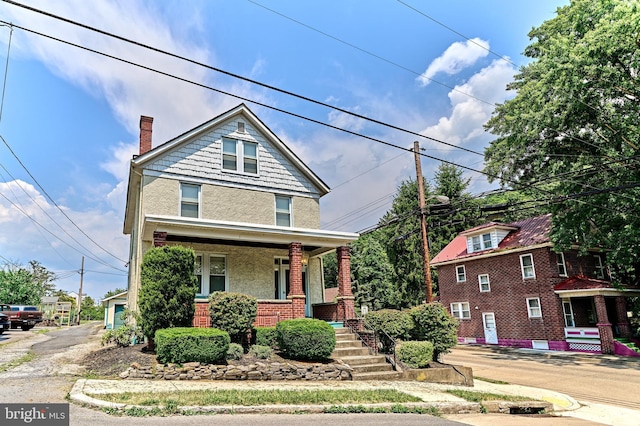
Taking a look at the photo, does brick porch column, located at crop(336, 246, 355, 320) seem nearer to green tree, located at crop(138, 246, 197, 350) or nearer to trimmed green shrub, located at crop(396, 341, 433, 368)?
trimmed green shrub, located at crop(396, 341, 433, 368)

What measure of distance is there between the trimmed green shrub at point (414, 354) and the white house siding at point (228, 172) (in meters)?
8.95

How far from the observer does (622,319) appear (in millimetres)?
23156

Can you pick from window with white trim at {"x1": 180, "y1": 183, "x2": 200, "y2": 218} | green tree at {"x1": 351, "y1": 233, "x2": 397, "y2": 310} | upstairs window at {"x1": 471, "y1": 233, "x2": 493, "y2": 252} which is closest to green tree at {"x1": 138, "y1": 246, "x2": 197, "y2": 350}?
window with white trim at {"x1": 180, "y1": 183, "x2": 200, "y2": 218}

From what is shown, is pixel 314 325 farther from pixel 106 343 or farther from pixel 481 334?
pixel 481 334

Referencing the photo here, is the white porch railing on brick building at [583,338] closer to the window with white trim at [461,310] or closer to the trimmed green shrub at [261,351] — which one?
the window with white trim at [461,310]

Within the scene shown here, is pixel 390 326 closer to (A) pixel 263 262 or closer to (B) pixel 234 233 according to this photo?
(A) pixel 263 262

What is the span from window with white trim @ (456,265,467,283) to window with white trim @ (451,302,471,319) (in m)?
1.76

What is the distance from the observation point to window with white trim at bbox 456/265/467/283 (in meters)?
30.8

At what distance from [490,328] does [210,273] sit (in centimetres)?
2099

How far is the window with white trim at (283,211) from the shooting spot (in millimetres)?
→ 18484

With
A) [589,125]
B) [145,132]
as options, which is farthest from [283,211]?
[589,125]

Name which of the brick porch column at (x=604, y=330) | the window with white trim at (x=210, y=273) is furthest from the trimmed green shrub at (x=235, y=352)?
the brick porch column at (x=604, y=330)

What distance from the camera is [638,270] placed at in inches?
998

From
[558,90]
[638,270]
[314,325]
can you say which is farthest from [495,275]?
[314,325]
